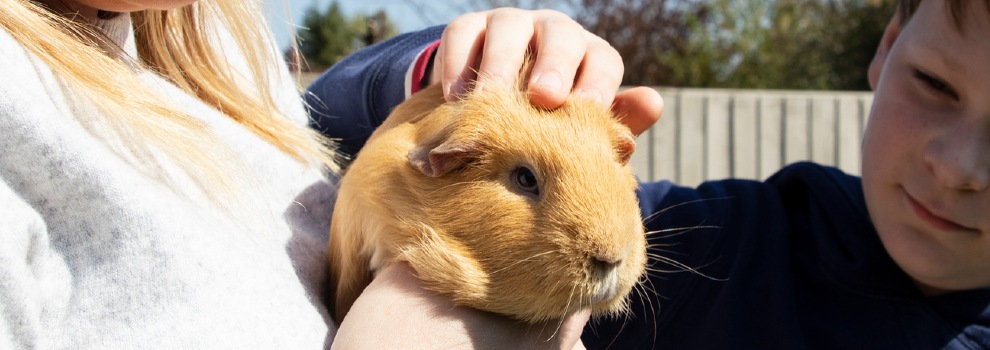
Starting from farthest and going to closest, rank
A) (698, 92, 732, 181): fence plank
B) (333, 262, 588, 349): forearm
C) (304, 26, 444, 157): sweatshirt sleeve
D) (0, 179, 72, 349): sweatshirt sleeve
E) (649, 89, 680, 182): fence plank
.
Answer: (698, 92, 732, 181): fence plank < (649, 89, 680, 182): fence plank < (304, 26, 444, 157): sweatshirt sleeve < (333, 262, 588, 349): forearm < (0, 179, 72, 349): sweatshirt sleeve

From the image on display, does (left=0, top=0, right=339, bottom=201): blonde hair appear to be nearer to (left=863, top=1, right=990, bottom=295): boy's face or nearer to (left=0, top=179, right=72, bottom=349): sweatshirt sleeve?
(left=0, top=179, right=72, bottom=349): sweatshirt sleeve

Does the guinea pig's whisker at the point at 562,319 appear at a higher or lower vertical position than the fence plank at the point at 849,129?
higher

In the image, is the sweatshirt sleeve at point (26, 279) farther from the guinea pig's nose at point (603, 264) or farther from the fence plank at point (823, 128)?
the fence plank at point (823, 128)

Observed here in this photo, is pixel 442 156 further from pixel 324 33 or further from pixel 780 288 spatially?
pixel 324 33

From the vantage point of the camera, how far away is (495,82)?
1.18 meters

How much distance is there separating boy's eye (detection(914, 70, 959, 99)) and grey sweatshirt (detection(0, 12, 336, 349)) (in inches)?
52.2

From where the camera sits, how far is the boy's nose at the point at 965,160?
141 centimetres

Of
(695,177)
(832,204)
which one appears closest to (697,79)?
(695,177)

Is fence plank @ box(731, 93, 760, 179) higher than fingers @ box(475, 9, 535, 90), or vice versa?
fingers @ box(475, 9, 535, 90)

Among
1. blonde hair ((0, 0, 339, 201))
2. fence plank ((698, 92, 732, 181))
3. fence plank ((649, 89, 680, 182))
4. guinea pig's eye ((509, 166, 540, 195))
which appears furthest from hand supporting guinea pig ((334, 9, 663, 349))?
fence plank ((698, 92, 732, 181))

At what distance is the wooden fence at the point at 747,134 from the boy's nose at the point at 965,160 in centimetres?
533

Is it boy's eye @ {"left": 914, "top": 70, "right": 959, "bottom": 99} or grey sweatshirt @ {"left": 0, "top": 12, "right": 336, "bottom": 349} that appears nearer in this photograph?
grey sweatshirt @ {"left": 0, "top": 12, "right": 336, "bottom": 349}

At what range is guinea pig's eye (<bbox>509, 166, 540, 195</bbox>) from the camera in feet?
3.65

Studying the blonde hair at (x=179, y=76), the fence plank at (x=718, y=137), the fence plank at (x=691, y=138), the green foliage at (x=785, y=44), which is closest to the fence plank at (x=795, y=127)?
the fence plank at (x=718, y=137)
